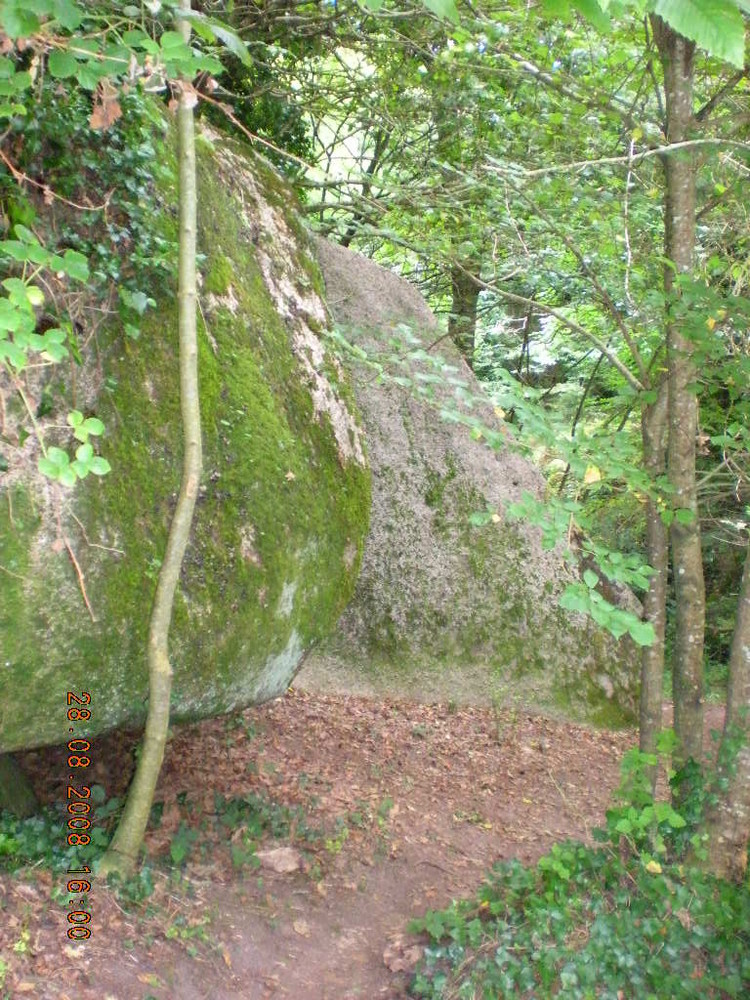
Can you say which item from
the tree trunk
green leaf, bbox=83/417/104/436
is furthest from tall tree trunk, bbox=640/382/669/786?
the tree trunk

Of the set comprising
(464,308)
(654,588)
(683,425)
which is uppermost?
(464,308)

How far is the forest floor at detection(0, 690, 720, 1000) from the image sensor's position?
11.4 ft

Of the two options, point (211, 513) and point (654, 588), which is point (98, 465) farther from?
point (654, 588)

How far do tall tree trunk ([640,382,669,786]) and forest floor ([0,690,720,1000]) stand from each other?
4.99 ft

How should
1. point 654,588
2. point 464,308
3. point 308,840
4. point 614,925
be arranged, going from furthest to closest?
point 464,308
point 308,840
point 654,588
point 614,925

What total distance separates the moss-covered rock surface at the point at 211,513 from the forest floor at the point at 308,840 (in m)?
0.86

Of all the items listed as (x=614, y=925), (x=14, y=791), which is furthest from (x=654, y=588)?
(x=14, y=791)

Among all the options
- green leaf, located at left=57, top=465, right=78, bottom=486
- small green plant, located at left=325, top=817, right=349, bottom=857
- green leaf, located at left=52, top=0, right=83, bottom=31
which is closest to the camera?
green leaf, located at left=52, top=0, right=83, bottom=31

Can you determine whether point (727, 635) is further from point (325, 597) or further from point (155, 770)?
point (155, 770)

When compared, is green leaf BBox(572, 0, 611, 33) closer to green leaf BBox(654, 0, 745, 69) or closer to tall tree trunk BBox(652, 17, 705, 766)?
green leaf BBox(654, 0, 745, 69)

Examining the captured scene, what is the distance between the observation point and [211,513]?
425cm

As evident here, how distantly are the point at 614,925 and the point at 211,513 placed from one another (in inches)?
109

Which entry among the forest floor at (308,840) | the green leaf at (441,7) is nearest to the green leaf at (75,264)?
the green leaf at (441,7)

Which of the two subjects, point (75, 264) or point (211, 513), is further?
point (211, 513)
